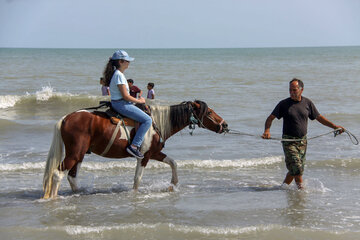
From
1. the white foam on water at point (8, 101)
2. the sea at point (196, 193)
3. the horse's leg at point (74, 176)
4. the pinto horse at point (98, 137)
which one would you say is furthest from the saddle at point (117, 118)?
the white foam on water at point (8, 101)

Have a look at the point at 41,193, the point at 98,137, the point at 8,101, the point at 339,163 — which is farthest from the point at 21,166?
the point at 8,101

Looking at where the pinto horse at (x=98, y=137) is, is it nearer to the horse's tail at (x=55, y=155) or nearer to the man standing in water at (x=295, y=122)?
the horse's tail at (x=55, y=155)

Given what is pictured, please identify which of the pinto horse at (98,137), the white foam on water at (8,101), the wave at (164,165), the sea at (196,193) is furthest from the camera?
the white foam on water at (8,101)

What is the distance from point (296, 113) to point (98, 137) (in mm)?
2992

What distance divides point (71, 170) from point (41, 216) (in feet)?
3.65

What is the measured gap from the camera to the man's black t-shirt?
7.09 m

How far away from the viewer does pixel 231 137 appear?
1264 centimetres

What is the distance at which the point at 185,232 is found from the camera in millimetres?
5723

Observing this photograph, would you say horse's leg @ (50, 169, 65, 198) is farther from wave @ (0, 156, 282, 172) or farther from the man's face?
the man's face

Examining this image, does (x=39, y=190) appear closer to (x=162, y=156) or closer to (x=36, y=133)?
(x=162, y=156)

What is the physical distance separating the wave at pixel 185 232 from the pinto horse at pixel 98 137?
1216mm

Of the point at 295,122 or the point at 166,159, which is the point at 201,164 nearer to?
the point at 166,159

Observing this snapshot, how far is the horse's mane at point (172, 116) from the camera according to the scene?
734 centimetres

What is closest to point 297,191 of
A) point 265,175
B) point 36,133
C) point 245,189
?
point 245,189
